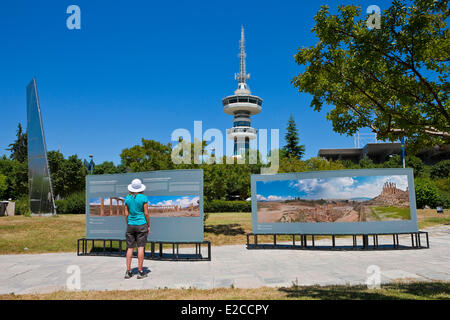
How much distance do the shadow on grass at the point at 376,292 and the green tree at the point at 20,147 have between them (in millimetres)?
71222

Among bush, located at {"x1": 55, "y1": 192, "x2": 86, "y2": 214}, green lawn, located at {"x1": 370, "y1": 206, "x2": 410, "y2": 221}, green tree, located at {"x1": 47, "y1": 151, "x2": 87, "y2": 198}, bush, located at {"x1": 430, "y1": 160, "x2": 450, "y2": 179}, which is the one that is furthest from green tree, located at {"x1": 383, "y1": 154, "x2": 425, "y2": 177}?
green tree, located at {"x1": 47, "y1": 151, "x2": 87, "y2": 198}

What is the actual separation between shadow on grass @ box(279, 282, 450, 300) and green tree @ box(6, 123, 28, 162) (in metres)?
71.2

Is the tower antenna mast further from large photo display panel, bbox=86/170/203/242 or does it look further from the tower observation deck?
Result: large photo display panel, bbox=86/170/203/242

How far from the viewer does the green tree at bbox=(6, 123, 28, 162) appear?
66.0 meters

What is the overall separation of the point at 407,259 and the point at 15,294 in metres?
9.35

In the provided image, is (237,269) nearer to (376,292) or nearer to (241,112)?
(376,292)

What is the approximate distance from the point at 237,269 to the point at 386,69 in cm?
540

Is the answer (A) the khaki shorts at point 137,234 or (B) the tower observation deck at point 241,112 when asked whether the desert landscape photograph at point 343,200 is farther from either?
(B) the tower observation deck at point 241,112

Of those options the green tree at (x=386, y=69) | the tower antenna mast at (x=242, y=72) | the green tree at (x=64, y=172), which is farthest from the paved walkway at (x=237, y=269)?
the tower antenna mast at (x=242, y=72)

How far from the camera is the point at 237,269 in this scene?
8.30 m

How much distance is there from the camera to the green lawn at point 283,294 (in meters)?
5.29

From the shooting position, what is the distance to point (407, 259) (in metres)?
9.54

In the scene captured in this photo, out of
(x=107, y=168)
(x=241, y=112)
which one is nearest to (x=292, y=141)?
(x=107, y=168)

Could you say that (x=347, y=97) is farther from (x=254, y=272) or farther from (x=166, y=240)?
(x=166, y=240)
